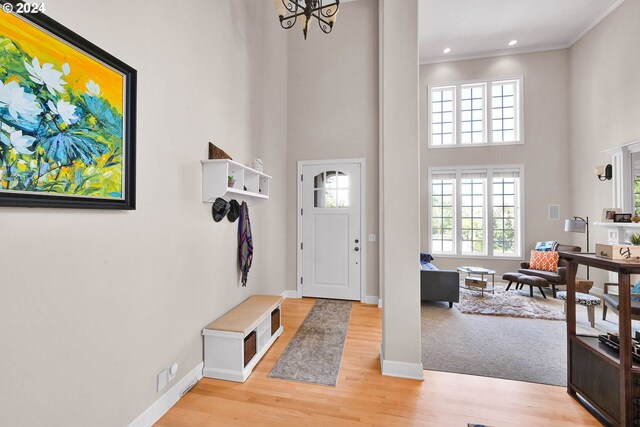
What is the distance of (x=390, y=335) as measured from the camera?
2.36 m

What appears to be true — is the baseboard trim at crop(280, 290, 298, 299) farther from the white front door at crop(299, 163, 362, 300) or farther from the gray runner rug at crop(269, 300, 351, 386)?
the gray runner rug at crop(269, 300, 351, 386)

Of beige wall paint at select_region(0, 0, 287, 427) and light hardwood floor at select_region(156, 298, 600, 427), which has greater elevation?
beige wall paint at select_region(0, 0, 287, 427)

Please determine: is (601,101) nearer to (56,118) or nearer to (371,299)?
(371,299)

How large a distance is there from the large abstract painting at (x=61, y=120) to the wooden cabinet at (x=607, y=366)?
3017 mm

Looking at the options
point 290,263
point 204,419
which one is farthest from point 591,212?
point 204,419

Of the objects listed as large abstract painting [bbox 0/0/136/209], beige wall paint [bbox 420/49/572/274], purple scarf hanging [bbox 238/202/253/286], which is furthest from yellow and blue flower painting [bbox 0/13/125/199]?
beige wall paint [bbox 420/49/572/274]

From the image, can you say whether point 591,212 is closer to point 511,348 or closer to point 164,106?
point 511,348

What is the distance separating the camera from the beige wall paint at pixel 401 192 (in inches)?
91.4

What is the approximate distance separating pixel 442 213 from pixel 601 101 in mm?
3441

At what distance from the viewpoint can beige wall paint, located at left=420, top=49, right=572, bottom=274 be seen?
19.5 ft

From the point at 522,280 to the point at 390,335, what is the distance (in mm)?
3976

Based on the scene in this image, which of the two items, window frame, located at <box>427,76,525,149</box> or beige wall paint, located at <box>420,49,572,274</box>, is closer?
beige wall paint, located at <box>420,49,572,274</box>

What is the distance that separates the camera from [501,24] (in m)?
5.36

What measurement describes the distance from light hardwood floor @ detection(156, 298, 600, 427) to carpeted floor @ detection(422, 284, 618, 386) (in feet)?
0.60
